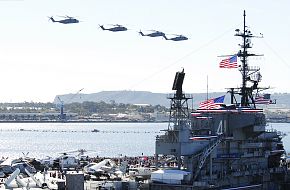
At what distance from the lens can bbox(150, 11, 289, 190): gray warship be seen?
1907 inches

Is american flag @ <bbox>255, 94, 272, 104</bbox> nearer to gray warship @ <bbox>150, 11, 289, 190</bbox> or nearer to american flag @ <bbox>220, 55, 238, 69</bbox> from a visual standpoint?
gray warship @ <bbox>150, 11, 289, 190</bbox>

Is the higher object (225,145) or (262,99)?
(262,99)

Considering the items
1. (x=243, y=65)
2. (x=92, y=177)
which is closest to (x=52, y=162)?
(x=92, y=177)

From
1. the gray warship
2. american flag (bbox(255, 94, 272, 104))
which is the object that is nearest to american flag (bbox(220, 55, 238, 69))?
the gray warship

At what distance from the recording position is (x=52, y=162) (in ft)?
261

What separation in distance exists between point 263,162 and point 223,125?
23.0ft

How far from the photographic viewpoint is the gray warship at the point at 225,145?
48438 millimetres

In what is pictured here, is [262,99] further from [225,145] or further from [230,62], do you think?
[225,145]

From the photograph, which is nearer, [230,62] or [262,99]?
[230,62]

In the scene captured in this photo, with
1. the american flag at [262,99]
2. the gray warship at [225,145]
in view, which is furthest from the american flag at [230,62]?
the american flag at [262,99]

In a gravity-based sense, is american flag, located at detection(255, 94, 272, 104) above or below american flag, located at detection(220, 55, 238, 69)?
below

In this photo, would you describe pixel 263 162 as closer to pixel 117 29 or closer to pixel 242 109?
pixel 242 109

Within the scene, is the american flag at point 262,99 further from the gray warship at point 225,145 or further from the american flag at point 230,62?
the american flag at point 230,62

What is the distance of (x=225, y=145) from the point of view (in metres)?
52.0
